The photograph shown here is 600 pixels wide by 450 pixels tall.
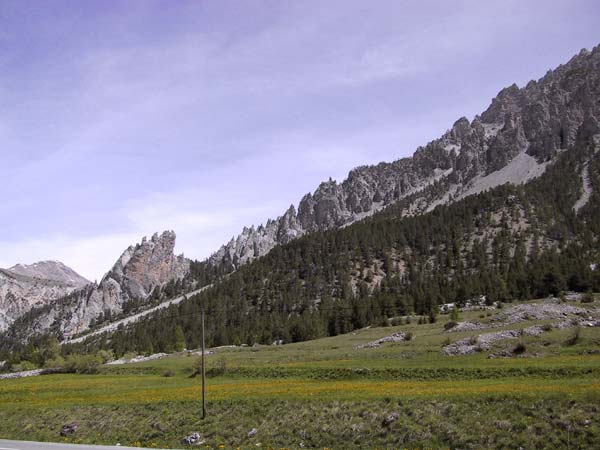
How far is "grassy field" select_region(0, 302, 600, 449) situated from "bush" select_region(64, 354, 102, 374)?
134 feet

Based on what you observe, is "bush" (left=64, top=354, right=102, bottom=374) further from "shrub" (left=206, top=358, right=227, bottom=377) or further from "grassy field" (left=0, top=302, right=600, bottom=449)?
"grassy field" (left=0, top=302, right=600, bottom=449)

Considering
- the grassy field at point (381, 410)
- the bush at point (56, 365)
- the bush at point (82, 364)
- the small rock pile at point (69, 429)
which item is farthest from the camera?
the bush at point (56, 365)

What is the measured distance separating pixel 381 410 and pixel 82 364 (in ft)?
288

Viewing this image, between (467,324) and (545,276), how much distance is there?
171 feet

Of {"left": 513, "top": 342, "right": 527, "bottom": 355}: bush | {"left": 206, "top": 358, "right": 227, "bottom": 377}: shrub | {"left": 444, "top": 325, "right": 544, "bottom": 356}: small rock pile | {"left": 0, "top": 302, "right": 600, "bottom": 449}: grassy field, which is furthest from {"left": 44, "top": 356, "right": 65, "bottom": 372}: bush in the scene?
{"left": 513, "top": 342, "right": 527, "bottom": 355}: bush

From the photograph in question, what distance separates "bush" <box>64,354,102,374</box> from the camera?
321ft

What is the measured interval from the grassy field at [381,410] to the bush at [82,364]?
40.7 m

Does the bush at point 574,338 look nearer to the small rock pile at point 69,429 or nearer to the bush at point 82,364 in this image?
the small rock pile at point 69,429

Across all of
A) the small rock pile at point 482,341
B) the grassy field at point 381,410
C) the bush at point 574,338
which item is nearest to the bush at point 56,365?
the grassy field at point 381,410

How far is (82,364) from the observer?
99688 mm

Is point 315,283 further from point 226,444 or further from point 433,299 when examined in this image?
point 226,444

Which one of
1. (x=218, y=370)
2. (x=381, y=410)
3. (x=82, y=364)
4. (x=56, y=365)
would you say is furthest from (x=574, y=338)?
(x=56, y=365)

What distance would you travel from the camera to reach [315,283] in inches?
7234

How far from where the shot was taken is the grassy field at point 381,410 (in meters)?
25.9
